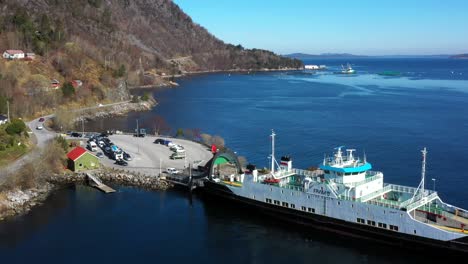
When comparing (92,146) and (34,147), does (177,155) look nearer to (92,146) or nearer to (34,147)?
(92,146)

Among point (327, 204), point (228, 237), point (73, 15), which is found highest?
point (73, 15)

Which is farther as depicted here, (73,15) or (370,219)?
(73,15)

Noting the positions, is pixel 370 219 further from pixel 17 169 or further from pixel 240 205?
pixel 17 169

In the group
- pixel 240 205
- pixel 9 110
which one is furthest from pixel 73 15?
pixel 240 205

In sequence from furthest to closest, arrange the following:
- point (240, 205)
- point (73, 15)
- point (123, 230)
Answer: point (73, 15), point (240, 205), point (123, 230)

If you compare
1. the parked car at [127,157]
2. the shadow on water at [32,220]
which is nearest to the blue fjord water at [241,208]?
the shadow on water at [32,220]

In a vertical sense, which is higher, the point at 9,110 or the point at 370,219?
the point at 9,110

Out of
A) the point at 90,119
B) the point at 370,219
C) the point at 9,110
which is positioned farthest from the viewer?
the point at 90,119
